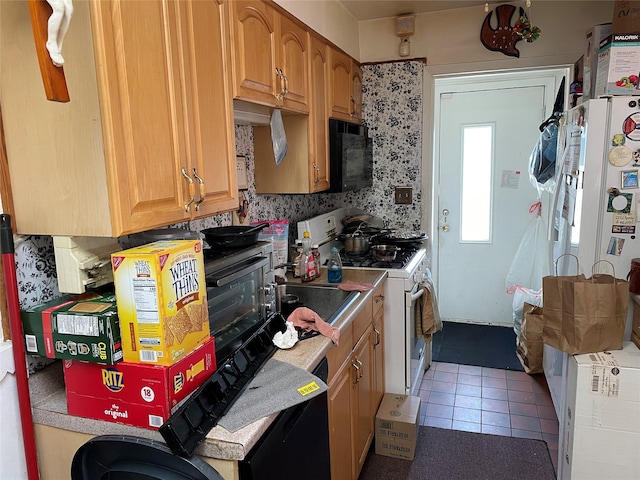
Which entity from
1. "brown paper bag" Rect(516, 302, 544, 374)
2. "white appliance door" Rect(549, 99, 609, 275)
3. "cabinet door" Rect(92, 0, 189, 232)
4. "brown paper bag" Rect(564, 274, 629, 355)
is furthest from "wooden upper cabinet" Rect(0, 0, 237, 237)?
"brown paper bag" Rect(516, 302, 544, 374)

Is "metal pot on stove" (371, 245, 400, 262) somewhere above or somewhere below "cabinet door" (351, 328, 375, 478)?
above

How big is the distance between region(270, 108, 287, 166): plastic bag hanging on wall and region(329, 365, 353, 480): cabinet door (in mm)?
993

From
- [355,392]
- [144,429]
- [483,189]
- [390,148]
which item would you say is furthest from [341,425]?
[483,189]

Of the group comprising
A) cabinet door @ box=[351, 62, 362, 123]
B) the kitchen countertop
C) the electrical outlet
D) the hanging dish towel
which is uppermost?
cabinet door @ box=[351, 62, 362, 123]

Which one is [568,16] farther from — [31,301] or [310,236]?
[31,301]

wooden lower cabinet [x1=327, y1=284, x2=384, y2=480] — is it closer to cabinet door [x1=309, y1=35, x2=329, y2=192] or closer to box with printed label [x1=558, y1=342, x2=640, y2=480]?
cabinet door [x1=309, y1=35, x2=329, y2=192]

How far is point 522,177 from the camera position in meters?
3.79

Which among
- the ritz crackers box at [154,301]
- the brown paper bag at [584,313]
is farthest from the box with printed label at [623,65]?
the ritz crackers box at [154,301]

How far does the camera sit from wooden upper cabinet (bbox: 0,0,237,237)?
104cm

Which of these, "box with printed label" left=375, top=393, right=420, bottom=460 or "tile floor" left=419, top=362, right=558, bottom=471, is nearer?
"box with printed label" left=375, top=393, right=420, bottom=460

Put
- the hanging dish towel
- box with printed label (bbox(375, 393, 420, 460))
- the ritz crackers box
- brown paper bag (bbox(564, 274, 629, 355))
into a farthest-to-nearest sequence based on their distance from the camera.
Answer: the hanging dish towel, box with printed label (bbox(375, 393, 420, 460)), brown paper bag (bbox(564, 274, 629, 355)), the ritz crackers box

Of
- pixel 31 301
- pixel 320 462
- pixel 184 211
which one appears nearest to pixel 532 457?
pixel 320 462

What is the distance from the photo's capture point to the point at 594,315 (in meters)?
1.79

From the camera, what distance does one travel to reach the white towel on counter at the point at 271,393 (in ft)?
3.72
